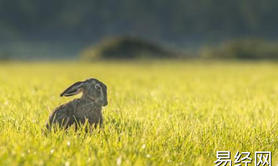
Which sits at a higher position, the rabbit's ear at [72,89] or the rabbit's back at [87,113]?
the rabbit's ear at [72,89]

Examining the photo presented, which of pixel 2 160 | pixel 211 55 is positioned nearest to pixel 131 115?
pixel 2 160

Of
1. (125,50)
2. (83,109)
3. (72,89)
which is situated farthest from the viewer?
(125,50)

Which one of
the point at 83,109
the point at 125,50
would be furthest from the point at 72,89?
the point at 125,50

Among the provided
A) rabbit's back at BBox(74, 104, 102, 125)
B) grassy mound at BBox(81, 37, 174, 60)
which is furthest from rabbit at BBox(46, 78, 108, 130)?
grassy mound at BBox(81, 37, 174, 60)

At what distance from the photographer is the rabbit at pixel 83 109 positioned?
18.2 ft

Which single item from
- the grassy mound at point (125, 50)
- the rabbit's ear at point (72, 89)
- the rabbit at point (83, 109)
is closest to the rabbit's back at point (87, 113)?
the rabbit at point (83, 109)

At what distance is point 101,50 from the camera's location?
240 ft

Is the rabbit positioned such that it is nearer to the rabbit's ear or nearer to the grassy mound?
the rabbit's ear

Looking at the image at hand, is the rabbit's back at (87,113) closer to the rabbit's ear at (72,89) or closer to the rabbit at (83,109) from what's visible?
the rabbit at (83,109)

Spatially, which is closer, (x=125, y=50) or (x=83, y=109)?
(x=83, y=109)

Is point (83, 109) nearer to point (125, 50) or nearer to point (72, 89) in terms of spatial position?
point (72, 89)

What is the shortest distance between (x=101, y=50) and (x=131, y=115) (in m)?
66.7

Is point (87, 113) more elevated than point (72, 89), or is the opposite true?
point (72, 89)

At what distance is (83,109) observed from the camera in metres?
5.61
